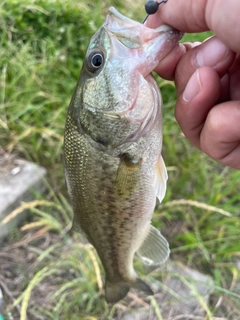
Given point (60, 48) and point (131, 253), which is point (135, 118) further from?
point (60, 48)

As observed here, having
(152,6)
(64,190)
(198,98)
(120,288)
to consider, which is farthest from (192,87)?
(64,190)

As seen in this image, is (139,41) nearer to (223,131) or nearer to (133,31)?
(133,31)

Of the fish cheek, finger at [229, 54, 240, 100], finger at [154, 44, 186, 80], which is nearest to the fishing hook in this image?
finger at [154, 44, 186, 80]

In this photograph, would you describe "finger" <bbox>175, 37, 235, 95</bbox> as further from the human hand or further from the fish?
the fish

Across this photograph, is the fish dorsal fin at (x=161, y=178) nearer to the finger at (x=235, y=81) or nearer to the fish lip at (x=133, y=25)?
the finger at (x=235, y=81)

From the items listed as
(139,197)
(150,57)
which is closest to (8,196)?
(139,197)

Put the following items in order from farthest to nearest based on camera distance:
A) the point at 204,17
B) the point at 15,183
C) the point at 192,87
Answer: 1. the point at 15,183
2. the point at 192,87
3. the point at 204,17

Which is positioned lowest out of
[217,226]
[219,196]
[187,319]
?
[187,319]
